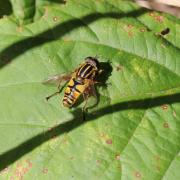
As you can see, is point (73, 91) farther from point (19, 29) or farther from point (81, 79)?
point (19, 29)

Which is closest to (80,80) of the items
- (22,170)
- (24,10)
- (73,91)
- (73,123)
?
(73,91)

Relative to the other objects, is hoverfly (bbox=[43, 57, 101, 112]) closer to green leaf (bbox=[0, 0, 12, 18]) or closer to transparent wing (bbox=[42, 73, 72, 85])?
transparent wing (bbox=[42, 73, 72, 85])

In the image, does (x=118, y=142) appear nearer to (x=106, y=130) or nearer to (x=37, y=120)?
(x=106, y=130)

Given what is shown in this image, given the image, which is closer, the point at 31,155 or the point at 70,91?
the point at 31,155

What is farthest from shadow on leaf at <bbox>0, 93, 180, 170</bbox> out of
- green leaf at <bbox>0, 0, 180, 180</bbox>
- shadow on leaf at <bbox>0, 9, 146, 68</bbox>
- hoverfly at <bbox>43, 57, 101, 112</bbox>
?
shadow on leaf at <bbox>0, 9, 146, 68</bbox>

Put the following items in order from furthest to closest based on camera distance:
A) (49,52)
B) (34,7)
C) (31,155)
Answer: (34,7) < (49,52) < (31,155)

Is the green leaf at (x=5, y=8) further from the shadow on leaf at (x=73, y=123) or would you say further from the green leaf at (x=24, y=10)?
the shadow on leaf at (x=73, y=123)

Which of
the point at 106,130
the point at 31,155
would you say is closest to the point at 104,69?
the point at 106,130
